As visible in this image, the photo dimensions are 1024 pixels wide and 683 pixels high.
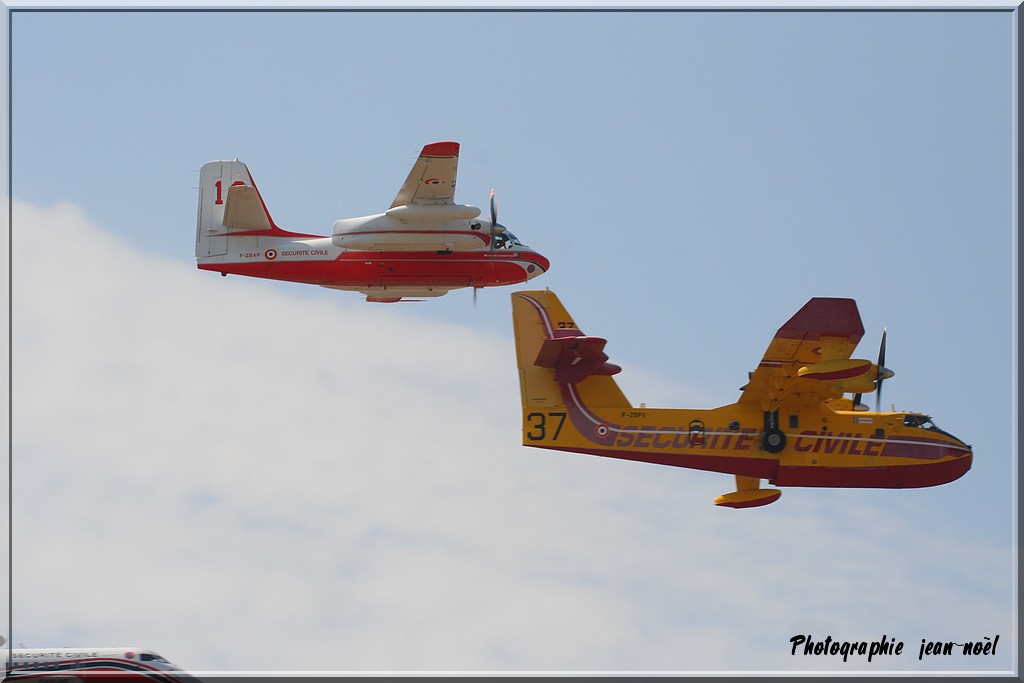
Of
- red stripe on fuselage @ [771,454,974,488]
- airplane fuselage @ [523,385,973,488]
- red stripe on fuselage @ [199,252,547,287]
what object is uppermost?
red stripe on fuselage @ [199,252,547,287]

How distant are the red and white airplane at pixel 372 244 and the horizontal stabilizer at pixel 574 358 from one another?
197 inches

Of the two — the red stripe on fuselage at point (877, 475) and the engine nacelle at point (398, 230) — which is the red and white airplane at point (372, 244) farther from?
the red stripe on fuselage at point (877, 475)

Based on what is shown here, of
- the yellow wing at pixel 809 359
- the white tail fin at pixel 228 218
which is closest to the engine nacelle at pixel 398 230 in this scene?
the white tail fin at pixel 228 218

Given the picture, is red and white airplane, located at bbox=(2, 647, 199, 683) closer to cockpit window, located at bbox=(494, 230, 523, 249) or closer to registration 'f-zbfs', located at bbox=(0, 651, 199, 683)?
registration 'f-zbfs', located at bbox=(0, 651, 199, 683)

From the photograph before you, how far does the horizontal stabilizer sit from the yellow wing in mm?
4344

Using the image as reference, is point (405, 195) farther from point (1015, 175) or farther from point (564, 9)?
point (1015, 175)

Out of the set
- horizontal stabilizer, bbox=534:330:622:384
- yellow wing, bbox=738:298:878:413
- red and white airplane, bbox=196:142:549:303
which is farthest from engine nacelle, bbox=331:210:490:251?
yellow wing, bbox=738:298:878:413

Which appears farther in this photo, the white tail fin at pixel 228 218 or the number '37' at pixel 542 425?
the white tail fin at pixel 228 218

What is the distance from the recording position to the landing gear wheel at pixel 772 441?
35.4m

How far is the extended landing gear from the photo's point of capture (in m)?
35.4

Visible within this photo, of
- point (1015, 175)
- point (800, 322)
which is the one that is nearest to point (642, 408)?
point (800, 322)

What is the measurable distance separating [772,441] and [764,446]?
281mm

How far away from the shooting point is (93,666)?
39.2 metres

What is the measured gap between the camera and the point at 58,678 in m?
38.2
